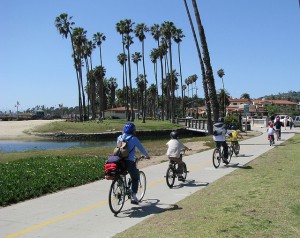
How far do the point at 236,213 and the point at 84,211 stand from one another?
9.43 feet

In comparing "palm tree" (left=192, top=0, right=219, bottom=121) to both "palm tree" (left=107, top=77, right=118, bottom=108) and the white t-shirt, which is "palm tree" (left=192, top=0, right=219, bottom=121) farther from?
"palm tree" (left=107, top=77, right=118, bottom=108)

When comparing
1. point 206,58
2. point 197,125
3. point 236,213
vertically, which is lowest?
point 236,213

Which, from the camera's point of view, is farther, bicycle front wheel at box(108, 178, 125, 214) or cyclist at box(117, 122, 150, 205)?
cyclist at box(117, 122, 150, 205)

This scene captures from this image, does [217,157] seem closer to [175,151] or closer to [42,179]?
[175,151]

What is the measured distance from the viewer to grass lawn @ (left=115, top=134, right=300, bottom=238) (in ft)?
20.3

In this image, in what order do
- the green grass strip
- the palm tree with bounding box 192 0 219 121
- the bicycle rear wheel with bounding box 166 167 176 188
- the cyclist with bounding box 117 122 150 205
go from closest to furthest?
1. the cyclist with bounding box 117 122 150 205
2. the green grass strip
3. the bicycle rear wheel with bounding box 166 167 176 188
4. the palm tree with bounding box 192 0 219 121

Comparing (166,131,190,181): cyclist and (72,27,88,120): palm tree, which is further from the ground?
(72,27,88,120): palm tree

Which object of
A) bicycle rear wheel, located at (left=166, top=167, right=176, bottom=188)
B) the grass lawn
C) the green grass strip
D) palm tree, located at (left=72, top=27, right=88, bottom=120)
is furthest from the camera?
palm tree, located at (left=72, top=27, right=88, bottom=120)

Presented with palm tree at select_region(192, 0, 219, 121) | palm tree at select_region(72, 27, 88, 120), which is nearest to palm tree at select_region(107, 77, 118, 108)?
palm tree at select_region(72, 27, 88, 120)

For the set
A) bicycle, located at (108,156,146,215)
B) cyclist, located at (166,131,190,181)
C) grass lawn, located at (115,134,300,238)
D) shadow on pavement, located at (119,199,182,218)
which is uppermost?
cyclist, located at (166,131,190,181)

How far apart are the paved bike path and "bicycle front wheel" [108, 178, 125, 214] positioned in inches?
5.6

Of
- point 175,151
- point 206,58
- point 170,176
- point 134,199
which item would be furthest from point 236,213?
point 206,58

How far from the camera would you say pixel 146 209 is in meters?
8.17

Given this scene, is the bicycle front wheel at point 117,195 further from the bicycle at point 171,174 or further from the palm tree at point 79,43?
the palm tree at point 79,43
